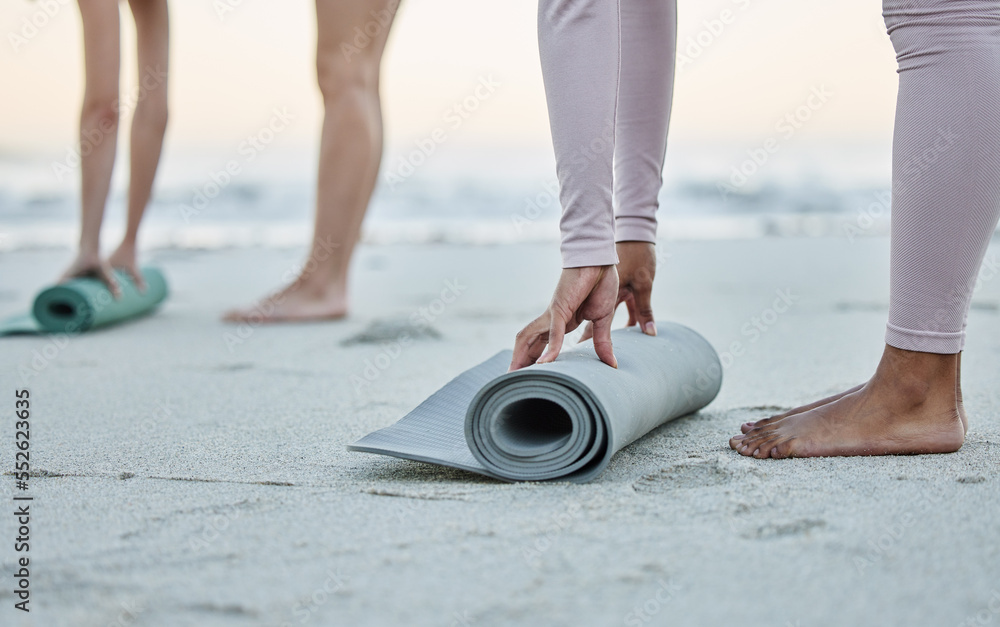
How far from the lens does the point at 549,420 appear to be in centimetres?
152

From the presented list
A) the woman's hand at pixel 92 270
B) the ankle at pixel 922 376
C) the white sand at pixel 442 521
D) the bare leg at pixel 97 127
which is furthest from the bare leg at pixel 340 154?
the ankle at pixel 922 376

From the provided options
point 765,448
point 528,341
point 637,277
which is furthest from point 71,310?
point 765,448

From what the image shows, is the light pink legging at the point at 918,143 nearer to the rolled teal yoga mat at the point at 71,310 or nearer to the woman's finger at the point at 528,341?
the woman's finger at the point at 528,341

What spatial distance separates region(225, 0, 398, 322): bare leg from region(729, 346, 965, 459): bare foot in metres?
2.27

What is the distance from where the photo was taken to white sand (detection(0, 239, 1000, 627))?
3.03ft

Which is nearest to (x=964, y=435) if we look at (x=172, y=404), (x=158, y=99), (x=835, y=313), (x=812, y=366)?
(x=812, y=366)

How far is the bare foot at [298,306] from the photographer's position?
3.40 meters

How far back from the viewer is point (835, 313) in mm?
3334

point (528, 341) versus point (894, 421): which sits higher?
point (528, 341)

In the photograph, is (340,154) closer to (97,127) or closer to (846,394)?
(97,127)

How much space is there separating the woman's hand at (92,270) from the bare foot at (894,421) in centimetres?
263

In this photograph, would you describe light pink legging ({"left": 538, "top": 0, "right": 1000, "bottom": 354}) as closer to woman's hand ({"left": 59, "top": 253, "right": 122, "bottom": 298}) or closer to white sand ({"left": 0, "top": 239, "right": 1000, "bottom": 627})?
white sand ({"left": 0, "top": 239, "right": 1000, "bottom": 627})

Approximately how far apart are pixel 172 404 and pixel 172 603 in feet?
3.94

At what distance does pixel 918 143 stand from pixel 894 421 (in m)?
0.46
